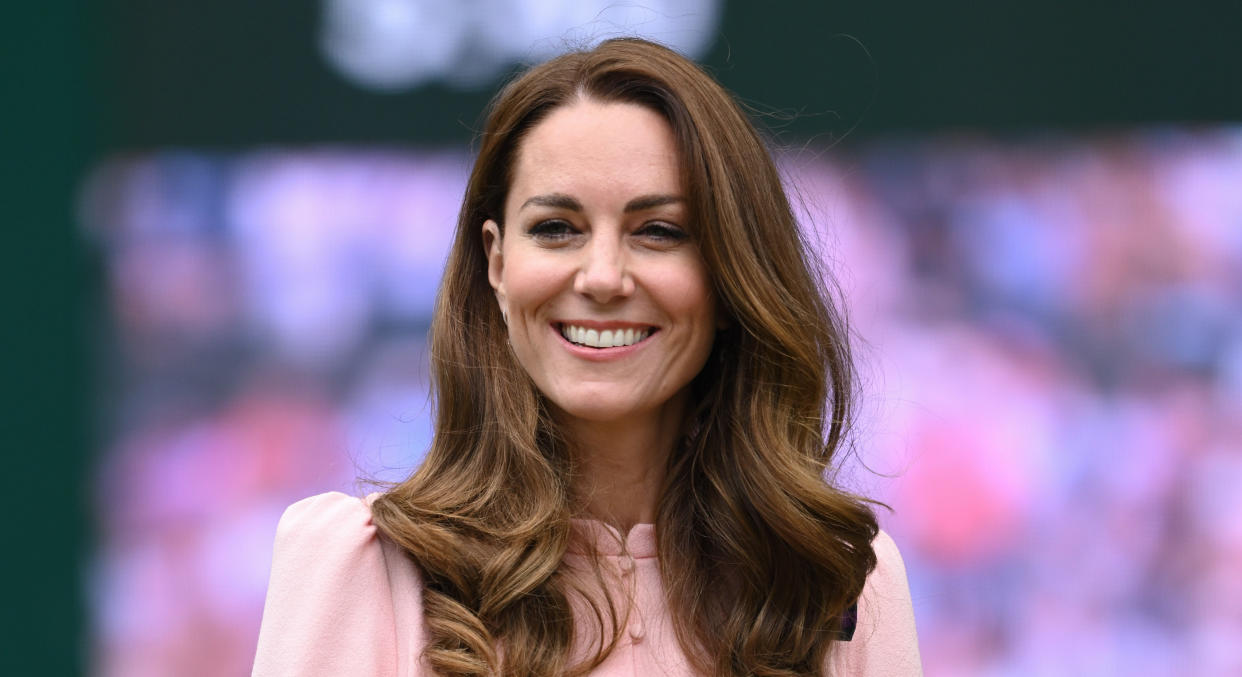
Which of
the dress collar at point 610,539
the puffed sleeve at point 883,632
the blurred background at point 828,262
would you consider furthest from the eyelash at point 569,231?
the blurred background at point 828,262

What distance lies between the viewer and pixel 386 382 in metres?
4.66

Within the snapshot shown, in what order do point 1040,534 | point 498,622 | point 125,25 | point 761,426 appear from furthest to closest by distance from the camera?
point 125,25 → point 1040,534 → point 761,426 → point 498,622

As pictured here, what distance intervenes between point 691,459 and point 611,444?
0.48ft

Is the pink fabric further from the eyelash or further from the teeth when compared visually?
the eyelash

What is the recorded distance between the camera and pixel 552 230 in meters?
2.15

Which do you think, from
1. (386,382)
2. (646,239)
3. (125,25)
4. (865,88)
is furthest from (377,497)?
(125,25)

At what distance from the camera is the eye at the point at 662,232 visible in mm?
2139

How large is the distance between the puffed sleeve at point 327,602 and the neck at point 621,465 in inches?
13.3

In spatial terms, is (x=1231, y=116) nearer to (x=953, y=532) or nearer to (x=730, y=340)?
(x=953, y=532)

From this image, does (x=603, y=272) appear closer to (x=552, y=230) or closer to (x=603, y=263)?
(x=603, y=263)

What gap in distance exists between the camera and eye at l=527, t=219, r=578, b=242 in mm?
2141

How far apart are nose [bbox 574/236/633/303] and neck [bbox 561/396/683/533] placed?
0.23 metres

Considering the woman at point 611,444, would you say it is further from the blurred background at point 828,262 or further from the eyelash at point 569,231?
the blurred background at point 828,262

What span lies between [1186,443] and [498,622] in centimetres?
306
